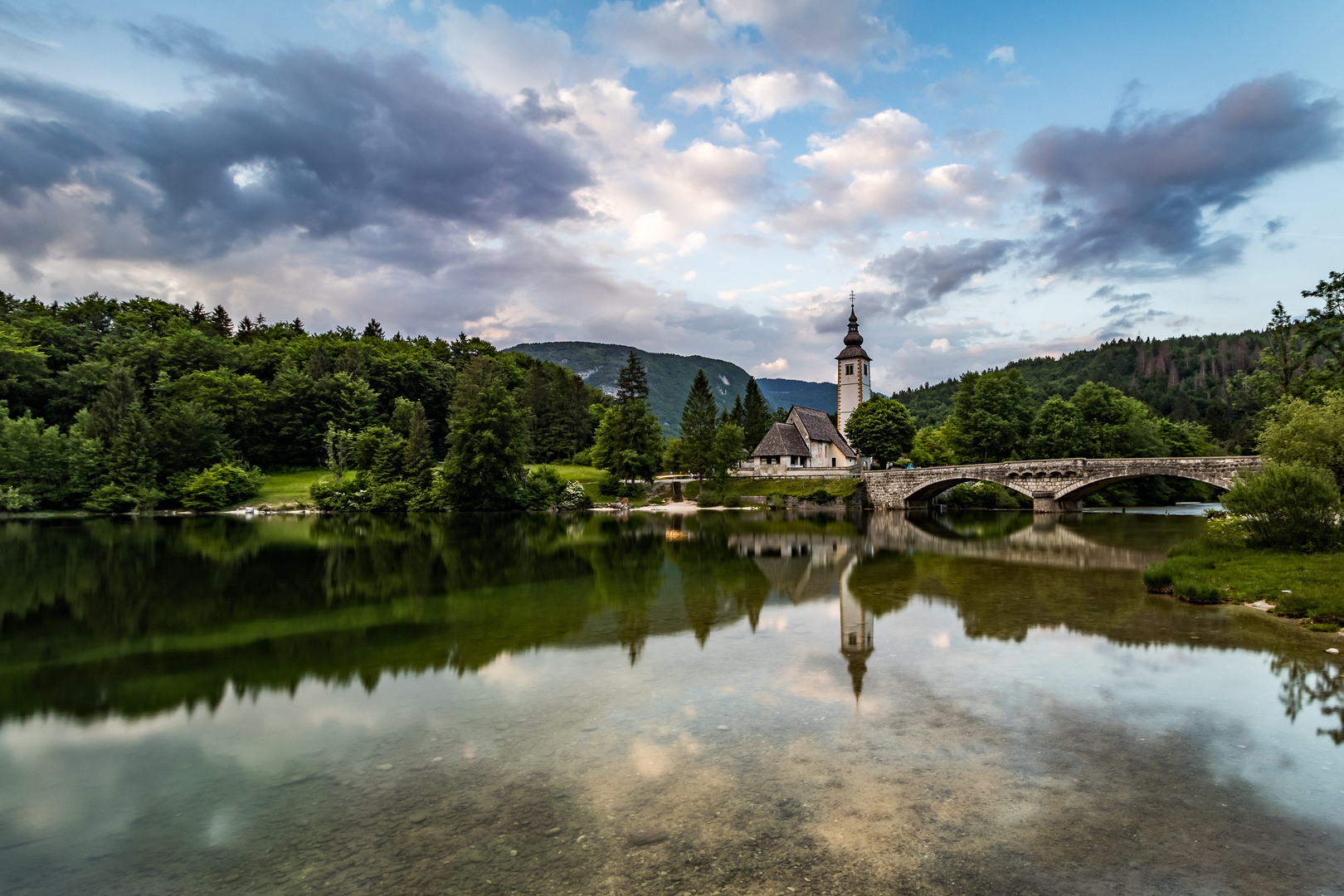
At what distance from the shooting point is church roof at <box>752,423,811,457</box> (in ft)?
261

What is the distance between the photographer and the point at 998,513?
6091cm

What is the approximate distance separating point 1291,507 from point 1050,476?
123ft

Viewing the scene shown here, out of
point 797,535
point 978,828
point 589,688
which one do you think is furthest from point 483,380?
point 978,828

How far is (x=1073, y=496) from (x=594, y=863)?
61.4m

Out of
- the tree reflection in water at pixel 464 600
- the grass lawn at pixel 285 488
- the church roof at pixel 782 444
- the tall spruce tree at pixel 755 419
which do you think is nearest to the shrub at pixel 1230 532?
the tree reflection in water at pixel 464 600

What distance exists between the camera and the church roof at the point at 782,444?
79562 millimetres

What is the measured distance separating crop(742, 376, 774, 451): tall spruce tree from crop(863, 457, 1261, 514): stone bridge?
85.1 ft

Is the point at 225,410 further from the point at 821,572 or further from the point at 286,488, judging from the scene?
the point at 821,572

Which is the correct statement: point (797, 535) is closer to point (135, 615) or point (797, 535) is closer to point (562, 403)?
point (135, 615)

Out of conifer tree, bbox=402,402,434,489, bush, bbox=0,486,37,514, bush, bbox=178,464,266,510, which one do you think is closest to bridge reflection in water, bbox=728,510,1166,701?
conifer tree, bbox=402,402,434,489

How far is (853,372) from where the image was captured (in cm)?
8556

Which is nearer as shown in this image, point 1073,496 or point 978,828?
point 978,828

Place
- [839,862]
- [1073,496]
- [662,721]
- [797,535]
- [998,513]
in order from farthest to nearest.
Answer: [998,513] < [1073,496] < [797,535] < [662,721] < [839,862]

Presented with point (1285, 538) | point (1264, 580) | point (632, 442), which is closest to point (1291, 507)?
point (1285, 538)
